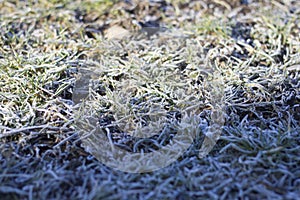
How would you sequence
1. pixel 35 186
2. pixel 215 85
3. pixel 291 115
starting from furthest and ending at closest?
pixel 215 85 → pixel 291 115 → pixel 35 186

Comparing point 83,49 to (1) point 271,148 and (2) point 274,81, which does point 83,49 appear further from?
(1) point 271,148

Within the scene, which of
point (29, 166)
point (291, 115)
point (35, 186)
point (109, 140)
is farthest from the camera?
point (291, 115)

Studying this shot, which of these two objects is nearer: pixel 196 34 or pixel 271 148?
pixel 271 148

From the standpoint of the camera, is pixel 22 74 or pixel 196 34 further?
pixel 196 34

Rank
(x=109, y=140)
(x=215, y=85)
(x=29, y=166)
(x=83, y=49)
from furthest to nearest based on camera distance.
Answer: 1. (x=83, y=49)
2. (x=215, y=85)
3. (x=109, y=140)
4. (x=29, y=166)

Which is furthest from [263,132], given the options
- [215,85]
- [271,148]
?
[215,85]

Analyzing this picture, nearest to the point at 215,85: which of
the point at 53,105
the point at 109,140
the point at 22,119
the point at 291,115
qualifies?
the point at 291,115

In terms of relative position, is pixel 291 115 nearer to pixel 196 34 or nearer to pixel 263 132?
pixel 263 132
